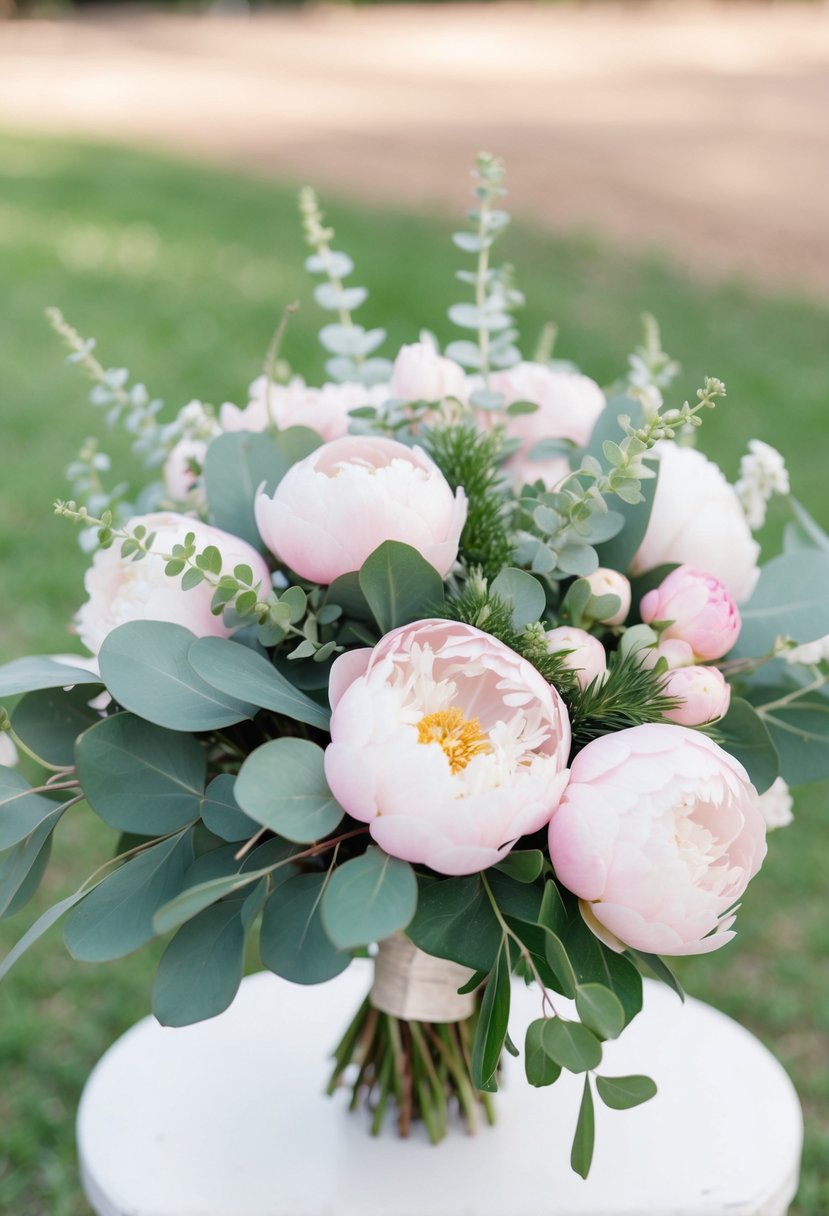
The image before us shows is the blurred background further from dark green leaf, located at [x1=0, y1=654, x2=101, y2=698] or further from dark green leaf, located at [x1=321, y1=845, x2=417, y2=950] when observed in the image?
dark green leaf, located at [x1=321, y1=845, x2=417, y2=950]

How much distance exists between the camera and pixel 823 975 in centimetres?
251

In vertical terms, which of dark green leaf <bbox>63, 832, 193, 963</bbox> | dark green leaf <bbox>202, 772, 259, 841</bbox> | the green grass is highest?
dark green leaf <bbox>202, 772, 259, 841</bbox>

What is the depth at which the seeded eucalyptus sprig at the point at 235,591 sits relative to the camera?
2.59 ft

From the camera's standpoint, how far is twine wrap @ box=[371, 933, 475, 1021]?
1.03m

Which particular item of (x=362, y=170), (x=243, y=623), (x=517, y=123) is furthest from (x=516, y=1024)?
(x=517, y=123)

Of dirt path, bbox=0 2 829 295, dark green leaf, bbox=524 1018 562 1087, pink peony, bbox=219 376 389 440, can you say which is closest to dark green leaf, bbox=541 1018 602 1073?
dark green leaf, bbox=524 1018 562 1087

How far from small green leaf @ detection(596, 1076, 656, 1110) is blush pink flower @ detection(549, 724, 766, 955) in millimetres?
75

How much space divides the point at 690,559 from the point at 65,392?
3.84 m

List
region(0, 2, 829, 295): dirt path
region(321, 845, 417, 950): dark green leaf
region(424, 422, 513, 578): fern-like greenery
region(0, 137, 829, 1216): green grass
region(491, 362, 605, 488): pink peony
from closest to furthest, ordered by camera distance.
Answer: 1. region(321, 845, 417, 950): dark green leaf
2. region(424, 422, 513, 578): fern-like greenery
3. region(491, 362, 605, 488): pink peony
4. region(0, 137, 829, 1216): green grass
5. region(0, 2, 829, 295): dirt path

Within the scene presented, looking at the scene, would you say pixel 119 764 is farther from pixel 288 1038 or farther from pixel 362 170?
pixel 362 170

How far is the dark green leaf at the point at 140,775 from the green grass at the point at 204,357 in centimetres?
53

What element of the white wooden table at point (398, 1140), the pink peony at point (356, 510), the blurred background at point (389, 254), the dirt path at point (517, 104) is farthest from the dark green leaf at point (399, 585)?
the dirt path at point (517, 104)

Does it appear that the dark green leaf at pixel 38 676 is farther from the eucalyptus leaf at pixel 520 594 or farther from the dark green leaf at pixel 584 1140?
the dark green leaf at pixel 584 1140

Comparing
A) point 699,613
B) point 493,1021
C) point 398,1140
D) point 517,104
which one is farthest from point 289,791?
point 517,104
